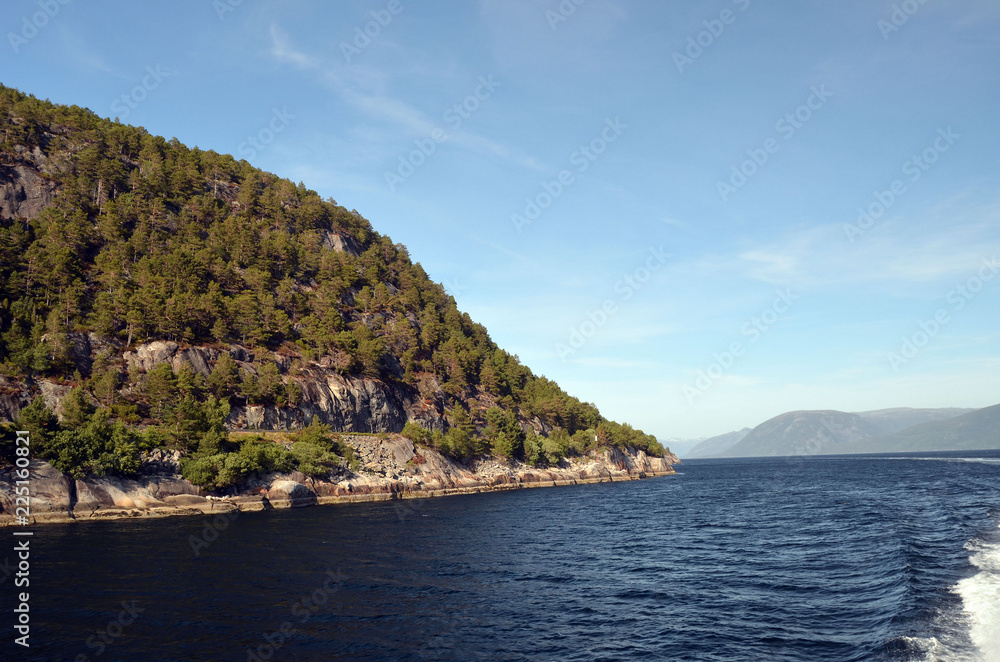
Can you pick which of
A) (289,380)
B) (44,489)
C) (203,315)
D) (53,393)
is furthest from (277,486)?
(203,315)

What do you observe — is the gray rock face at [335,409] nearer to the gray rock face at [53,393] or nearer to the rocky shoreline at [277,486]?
the rocky shoreline at [277,486]

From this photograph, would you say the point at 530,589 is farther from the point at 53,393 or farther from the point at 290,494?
the point at 53,393

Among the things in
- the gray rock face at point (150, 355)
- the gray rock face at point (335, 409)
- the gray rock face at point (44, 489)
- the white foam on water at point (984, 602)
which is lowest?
the white foam on water at point (984, 602)

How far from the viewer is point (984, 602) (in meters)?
26.1

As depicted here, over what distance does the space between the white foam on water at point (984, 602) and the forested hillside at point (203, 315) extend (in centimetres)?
7893

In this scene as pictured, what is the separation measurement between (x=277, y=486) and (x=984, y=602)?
3169 inches

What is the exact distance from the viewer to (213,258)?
123m

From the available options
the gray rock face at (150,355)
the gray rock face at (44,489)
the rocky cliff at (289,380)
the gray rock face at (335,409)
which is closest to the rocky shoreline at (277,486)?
the gray rock face at (44,489)

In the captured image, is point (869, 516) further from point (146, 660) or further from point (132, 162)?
point (132, 162)

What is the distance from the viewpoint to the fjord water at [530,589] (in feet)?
76.4

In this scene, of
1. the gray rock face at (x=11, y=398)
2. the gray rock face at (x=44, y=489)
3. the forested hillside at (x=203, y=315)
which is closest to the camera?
the gray rock face at (x=44, y=489)

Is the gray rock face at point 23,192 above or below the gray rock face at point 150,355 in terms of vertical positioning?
above

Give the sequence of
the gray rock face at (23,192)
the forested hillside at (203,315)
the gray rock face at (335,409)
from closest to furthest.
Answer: the forested hillside at (203,315)
the gray rock face at (335,409)
the gray rock face at (23,192)

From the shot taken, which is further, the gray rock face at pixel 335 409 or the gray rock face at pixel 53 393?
the gray rock face at pixel 335 409
